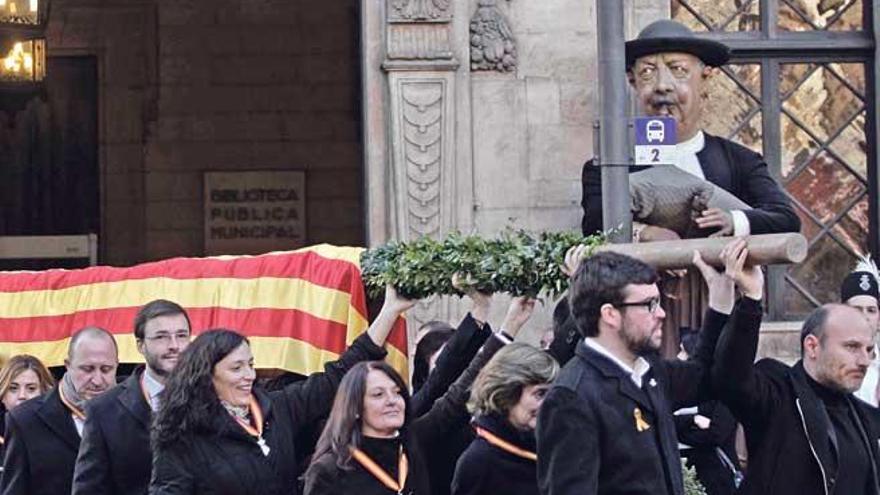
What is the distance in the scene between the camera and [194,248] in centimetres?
2130

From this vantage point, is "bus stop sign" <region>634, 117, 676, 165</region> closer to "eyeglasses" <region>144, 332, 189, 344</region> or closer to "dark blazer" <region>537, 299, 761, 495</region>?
"dark blazer" <region>537, 299, 761, 495</region>

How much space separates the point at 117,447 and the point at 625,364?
288 centimetres

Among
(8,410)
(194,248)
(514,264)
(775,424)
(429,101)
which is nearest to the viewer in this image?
(775,424)

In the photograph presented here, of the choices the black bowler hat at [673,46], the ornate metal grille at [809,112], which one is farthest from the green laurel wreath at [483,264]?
the ornate metal grille at [809,112]

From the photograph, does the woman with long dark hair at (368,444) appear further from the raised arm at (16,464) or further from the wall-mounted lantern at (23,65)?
the wall-mounted lantern at (23,65)

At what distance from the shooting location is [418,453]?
1040 centimetres

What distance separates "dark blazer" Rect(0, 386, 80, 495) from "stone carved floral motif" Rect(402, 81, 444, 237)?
3.48 metres

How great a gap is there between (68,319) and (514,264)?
3.12m

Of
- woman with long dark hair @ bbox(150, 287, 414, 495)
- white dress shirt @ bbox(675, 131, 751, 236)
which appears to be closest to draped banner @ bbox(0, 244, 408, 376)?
woman with long dark hair @ bbox(150, 287, 414, 495)

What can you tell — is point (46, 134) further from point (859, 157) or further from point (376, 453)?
point (376, 453)

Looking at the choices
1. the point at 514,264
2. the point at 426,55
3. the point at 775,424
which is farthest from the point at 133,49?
the point at 775,424

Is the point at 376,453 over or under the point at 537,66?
under

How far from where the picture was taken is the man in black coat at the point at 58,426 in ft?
38.0

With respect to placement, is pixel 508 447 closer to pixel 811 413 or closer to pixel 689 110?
pixel 811 413
